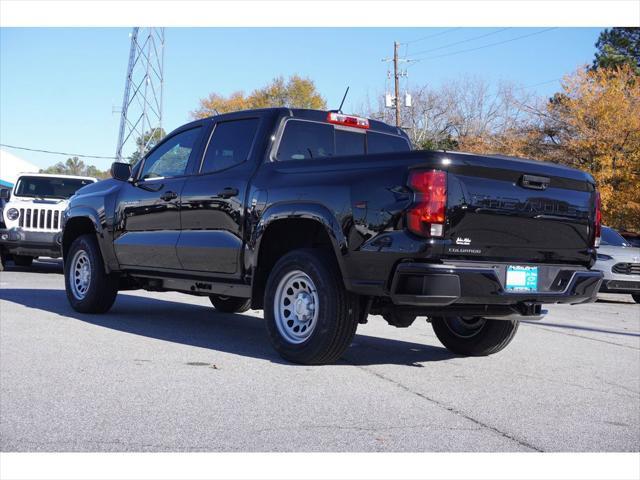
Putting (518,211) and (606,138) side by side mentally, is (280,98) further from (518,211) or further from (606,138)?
(518,211)

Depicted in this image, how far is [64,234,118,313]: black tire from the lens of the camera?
28.2 ft

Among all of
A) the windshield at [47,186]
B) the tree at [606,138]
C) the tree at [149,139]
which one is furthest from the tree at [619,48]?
the windshield at [47,186]

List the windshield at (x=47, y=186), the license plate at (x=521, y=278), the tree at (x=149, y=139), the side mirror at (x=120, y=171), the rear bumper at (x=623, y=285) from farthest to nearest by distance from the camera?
the tree at (x=149, y=139), the windshield at (x=47, y=186), the rear bumper at (x=623, y=285), the side mirror at (x=120, y=171), the license plate at (x=521, y=278)

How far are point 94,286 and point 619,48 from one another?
146ft

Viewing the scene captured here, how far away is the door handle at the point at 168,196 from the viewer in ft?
24.7

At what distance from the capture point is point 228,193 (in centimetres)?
681

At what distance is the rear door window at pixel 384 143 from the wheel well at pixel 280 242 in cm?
→ 148

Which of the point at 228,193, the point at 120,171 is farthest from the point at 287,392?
the point at 120,171

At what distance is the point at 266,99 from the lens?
207 ft

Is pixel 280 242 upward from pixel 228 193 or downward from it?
downward

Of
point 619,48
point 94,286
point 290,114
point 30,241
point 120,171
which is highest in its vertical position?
point 619,48

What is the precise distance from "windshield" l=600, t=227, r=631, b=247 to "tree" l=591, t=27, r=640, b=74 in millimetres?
29467

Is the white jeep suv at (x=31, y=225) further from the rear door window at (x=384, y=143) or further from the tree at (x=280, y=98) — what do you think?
the tree at (x=280, y=98)

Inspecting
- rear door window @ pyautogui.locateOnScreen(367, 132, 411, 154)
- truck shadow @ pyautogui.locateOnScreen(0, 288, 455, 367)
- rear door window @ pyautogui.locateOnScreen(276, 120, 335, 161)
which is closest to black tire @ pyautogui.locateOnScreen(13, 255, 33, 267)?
truck shadow @ pyautogui.locateOnScreen(0, 288, 455, 367)
